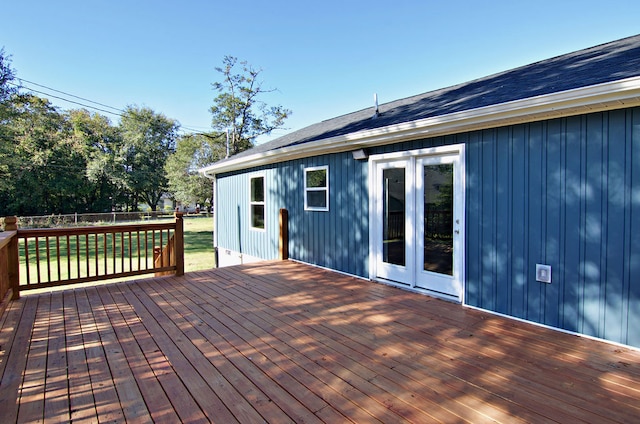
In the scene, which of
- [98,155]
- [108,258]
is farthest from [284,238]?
[98,155]

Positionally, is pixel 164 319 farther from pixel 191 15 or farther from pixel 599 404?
pixel 191 15

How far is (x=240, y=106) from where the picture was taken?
21422 millimetres

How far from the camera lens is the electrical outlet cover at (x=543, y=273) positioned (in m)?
2.96

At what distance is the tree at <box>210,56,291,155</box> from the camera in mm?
21031

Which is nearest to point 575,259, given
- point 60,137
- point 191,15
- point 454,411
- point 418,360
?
point 418,360

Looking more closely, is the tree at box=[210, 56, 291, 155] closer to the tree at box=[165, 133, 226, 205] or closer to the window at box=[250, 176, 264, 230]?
the tree at box=[165, 133, 226, 205]

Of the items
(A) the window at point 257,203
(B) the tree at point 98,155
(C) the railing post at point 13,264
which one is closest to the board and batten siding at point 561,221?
(A) the window at point 257,203

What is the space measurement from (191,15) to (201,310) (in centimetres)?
1200

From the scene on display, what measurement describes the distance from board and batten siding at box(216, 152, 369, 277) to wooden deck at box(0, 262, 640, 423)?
1.41 meters

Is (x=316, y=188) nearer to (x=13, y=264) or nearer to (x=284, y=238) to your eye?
(x=284, y=238)

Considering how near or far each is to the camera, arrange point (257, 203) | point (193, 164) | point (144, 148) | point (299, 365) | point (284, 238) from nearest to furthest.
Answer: point (299, 365), point (284, 238), point (257, 203), point (193, 164), point (144, 148)

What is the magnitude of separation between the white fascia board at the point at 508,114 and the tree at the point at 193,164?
647 inches

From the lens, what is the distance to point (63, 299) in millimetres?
3920

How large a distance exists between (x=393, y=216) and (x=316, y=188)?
1742 millimetres
